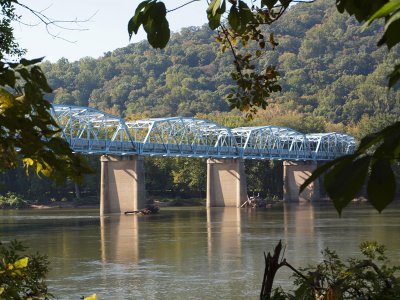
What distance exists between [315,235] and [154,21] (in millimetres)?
46270

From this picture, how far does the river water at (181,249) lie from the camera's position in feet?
94.9

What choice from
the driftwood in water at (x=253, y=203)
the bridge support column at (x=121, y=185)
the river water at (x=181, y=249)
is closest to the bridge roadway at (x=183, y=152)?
the bridge support column at (x=121, y=185)

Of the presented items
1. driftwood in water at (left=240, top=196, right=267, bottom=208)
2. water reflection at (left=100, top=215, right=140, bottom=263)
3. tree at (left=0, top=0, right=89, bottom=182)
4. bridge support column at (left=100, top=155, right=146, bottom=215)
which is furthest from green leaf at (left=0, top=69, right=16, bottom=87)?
driftwood in water at (left=240, top=196, right=267, bottom=208)

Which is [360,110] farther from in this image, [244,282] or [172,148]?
[244,282]

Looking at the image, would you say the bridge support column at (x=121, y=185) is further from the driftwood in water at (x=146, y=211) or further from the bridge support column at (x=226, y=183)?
the bridge support column at (x=226, y=183)

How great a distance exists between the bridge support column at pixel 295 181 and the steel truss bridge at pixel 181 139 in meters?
1.16

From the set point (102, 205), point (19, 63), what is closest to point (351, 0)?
point (19, 63)

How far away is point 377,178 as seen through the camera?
1915 mm

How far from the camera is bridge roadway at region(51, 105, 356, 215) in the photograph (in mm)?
87812

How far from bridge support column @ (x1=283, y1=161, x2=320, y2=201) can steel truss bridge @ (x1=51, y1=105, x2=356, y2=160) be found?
3.81 feet

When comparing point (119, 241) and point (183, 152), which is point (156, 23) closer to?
point (119, 241)

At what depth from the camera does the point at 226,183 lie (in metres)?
104

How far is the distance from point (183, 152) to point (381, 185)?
3933 inches

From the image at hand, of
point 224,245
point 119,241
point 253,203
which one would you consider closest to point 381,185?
point 224,245
